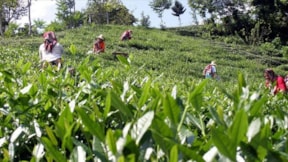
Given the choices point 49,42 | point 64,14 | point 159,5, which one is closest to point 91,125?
point 49,42

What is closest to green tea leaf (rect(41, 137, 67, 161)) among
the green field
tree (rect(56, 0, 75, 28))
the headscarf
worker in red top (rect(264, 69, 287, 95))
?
the green field

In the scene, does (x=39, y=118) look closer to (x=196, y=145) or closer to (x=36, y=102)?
(x=36, y=102)

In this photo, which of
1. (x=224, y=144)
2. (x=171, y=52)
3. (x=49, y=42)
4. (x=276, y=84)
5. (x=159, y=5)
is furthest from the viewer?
(x=159, y=5)

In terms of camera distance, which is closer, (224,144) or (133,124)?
(224,144)

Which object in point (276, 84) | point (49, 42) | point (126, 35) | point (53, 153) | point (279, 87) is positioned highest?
point (53, 153)

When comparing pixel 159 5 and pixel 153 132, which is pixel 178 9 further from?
pixel 153 132

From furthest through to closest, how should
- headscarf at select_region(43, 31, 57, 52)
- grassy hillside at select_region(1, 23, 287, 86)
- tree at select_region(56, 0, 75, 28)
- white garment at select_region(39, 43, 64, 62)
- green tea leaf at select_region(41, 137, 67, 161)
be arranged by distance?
tree at select_region(56, 0, 75, 28)
grassy hillside at select_region(1, 23, 287, 86)
headscarf at select_region(43, 31, 57, 52)
white garment at select_region(39, 43, 64, 62)
green tea leaf at select_region(41, 137, 67, 161)

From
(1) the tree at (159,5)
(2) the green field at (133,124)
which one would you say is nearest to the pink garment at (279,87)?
(2) the green field at (133,124)

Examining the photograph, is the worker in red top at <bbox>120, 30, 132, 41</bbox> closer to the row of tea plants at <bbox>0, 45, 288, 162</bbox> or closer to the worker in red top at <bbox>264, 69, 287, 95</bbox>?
the worker in red top at <bbox>264, 69, 287, 95</bbox>

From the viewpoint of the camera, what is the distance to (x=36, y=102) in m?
1.49

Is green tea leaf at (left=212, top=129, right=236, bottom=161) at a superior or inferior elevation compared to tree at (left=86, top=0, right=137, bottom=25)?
superior

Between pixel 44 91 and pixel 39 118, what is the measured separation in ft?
0.75

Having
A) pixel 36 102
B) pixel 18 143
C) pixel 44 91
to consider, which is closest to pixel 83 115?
pixel 18 143

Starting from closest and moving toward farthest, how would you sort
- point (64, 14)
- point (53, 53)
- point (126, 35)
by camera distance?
1. point (53, 53)
2. point (126, 35)
3. point (64, 14)
